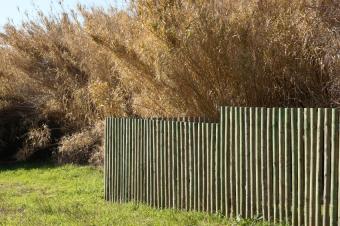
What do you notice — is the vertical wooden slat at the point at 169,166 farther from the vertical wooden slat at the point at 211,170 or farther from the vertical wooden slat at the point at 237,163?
the vertical wooden slat at the point at 237,163

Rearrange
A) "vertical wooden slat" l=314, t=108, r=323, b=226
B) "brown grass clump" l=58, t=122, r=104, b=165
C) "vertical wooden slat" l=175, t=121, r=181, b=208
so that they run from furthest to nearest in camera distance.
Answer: "brown grass clump" l=58, t=122, r=104, b=165
"vertical wooden slat" l=175, t=121, r=181, b=208
"vertical wooden slat" l=314, t=108, r=323, b=226

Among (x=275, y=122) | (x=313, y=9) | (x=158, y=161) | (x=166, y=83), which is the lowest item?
(x=158, y=161)

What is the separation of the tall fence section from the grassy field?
13.6 inches

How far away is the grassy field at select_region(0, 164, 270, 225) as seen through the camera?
9141 millimetres

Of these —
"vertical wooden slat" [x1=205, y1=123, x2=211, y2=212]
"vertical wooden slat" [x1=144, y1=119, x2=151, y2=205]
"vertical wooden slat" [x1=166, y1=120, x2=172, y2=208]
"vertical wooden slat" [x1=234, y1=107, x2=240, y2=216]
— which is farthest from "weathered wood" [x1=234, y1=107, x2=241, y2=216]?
"vertical wooden slat" [x1=144, y1=119, x2=151, y2=205]

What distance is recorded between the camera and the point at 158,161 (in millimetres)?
10352

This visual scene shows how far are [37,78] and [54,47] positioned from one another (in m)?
1.24

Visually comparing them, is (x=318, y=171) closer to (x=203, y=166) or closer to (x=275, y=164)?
(x=275, y=164)

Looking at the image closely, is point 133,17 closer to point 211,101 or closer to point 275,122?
point 211,101

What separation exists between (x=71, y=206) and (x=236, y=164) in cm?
360

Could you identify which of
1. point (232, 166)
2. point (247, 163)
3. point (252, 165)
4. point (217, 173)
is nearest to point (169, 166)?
point (217, 173)

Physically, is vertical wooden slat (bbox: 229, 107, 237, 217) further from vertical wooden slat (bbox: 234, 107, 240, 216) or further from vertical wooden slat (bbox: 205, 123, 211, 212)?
vertical wooden slat (bbox: 205, 123, 211, 212)

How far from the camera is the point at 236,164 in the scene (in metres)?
8.90

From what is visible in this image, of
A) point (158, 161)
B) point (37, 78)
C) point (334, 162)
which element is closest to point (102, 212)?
point (158, 161)
